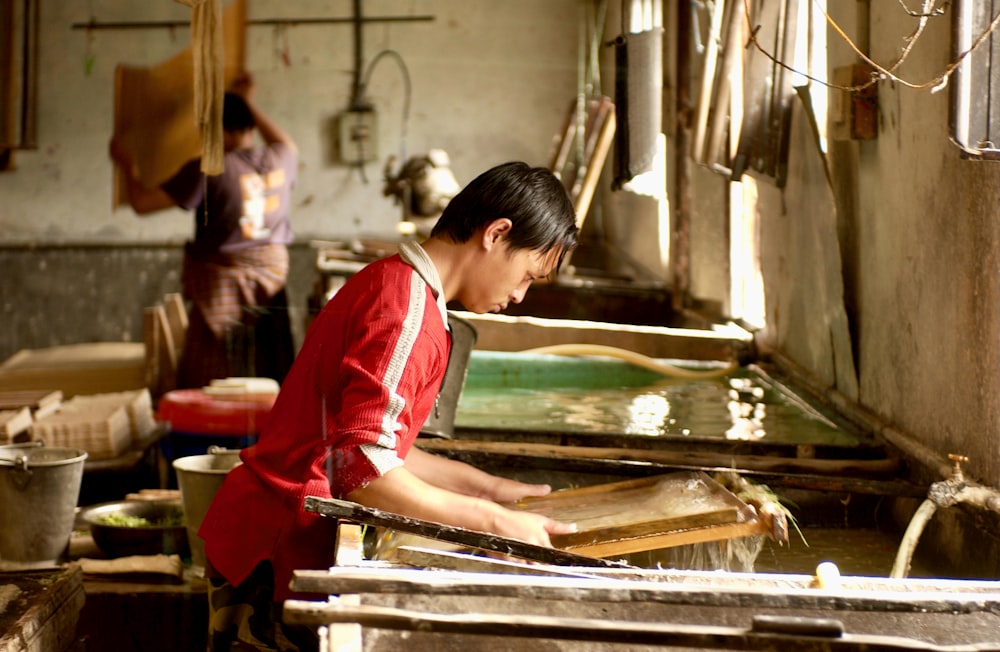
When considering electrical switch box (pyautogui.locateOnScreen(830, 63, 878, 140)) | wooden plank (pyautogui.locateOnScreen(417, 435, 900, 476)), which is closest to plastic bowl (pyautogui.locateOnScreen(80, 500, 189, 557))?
wooden plank (pyautogui.locateOnScreen(417, 435, 900, 476))

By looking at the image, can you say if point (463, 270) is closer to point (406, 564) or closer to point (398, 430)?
point (398, 430)

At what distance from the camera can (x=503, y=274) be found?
2.50 metres

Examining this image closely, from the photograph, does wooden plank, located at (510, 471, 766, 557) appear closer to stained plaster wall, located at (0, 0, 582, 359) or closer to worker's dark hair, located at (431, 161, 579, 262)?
worker's dark hair, located at (431, 161, 579, 262)

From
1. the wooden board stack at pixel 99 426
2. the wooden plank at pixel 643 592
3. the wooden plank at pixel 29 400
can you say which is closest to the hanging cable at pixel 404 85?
the wooden plank at pixel 29 400

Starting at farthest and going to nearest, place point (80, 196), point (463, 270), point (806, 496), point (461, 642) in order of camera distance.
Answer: point (80, 196) → point (806, 496) → point (463, 270) → point (461, 642)

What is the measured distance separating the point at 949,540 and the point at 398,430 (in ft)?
5.75

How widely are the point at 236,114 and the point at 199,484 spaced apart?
12.7 ft

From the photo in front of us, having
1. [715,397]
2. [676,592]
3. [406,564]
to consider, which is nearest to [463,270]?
[406,564]

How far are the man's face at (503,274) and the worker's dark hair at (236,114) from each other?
188 inches

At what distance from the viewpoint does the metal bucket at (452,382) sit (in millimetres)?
3480

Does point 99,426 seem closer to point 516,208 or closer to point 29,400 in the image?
point 29,400

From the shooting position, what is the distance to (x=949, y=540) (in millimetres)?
3104

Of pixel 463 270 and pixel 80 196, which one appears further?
pixel 80 196

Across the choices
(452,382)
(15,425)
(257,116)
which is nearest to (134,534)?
(452,382)
